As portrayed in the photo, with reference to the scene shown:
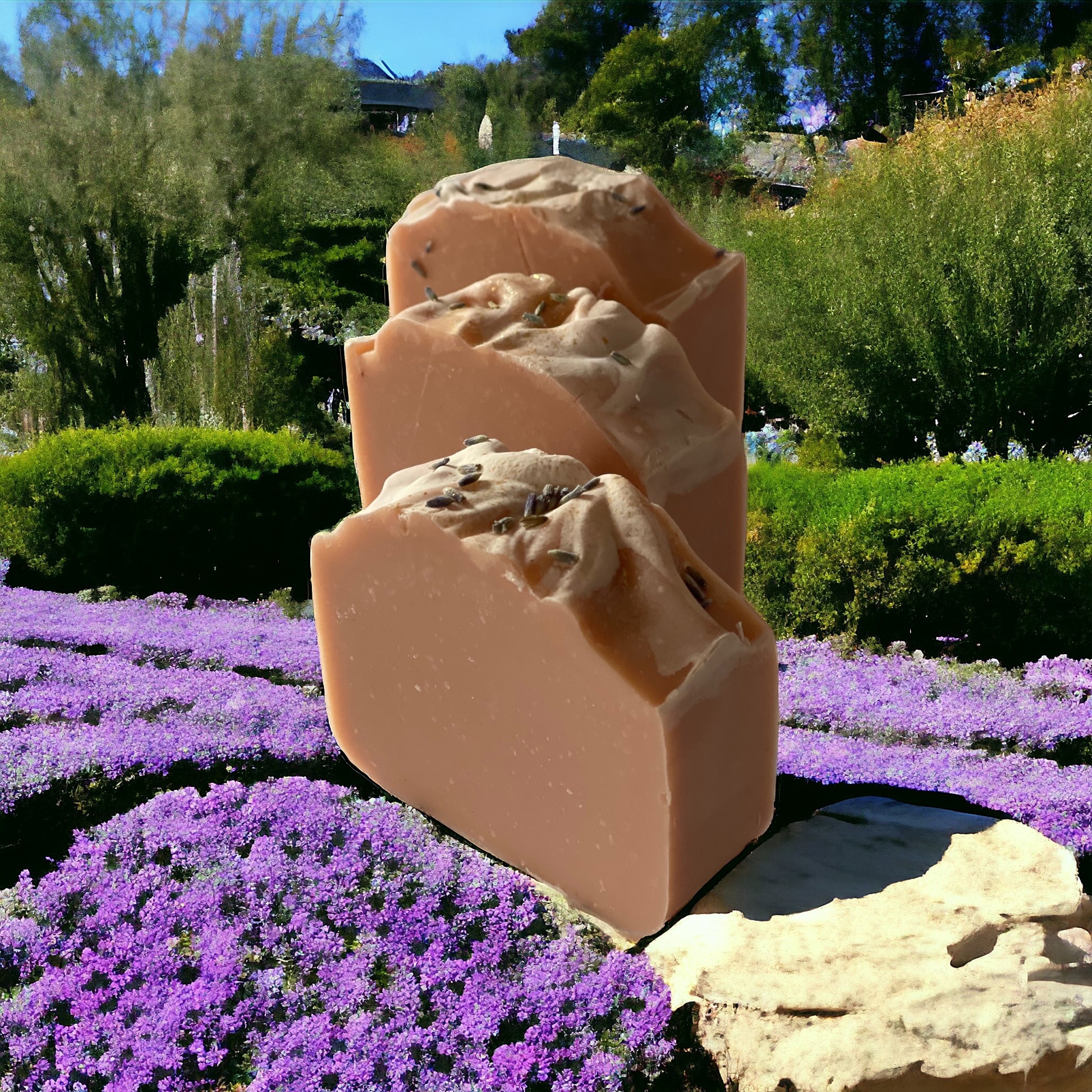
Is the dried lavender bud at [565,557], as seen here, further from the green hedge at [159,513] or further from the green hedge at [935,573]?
the green hedge at [159,513]

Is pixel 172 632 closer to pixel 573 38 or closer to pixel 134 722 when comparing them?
pixel 134 722

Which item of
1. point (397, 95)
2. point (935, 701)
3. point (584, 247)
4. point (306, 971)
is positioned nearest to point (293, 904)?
point (306, 971)

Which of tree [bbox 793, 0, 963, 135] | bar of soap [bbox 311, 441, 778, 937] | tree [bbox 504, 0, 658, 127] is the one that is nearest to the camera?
bar of soap [bbox 311, 441, 778, 937]

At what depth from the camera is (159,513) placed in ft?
21.1

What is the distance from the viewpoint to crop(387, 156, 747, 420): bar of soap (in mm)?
2186

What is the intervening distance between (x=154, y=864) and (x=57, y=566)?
4768 millimetres

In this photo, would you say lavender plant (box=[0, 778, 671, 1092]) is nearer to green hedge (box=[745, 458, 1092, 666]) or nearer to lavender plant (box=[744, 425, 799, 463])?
green hedge (box=[745, 458, 1092, 666])

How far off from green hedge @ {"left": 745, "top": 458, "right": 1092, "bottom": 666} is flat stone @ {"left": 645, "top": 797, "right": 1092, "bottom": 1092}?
8.90ft

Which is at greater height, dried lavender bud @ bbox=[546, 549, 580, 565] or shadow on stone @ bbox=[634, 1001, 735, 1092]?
dried lavender bud @ bbox=[546, 549, 580, 565]

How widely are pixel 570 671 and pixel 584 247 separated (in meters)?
0.99

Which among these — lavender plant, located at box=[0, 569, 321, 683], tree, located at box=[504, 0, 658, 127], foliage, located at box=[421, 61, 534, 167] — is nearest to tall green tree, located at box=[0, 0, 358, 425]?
foliage, located at box=[421, 61, 534, 167]

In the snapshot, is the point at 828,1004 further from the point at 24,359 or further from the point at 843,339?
→ the point at 24,359

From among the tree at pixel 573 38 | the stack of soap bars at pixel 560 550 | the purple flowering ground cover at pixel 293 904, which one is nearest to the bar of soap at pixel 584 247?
the stack of soap bars at pixel 560 550

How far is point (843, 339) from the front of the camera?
32.9ft
